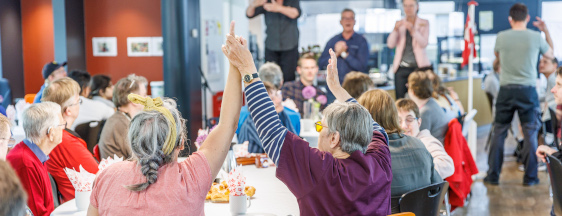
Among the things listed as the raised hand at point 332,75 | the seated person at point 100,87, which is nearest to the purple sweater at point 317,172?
the raised hand at point 332,75

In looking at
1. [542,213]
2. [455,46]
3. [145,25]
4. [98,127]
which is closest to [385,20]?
[455,46]

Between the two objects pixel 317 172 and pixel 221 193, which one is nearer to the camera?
pixel 317 172

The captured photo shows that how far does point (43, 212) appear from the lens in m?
3.06

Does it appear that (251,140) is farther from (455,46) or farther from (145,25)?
(455,46)

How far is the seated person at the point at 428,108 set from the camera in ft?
16.7

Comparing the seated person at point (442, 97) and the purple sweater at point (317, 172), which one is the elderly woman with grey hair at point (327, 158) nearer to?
the purple sweater at point (317, 172)

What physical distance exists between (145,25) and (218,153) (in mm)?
8626

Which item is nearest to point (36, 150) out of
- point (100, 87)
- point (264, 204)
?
point (264, 204)

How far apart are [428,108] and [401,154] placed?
6.66 feet

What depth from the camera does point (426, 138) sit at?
161 inches

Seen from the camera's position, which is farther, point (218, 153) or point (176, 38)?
point (176, 38)

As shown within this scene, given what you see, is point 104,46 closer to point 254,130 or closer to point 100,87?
point 100,87

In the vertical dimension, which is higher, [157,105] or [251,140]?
[157,105]

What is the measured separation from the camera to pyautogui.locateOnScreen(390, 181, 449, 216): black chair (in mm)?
3043
